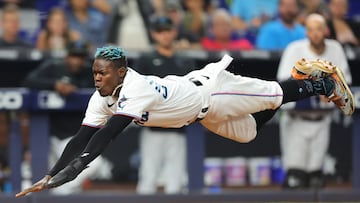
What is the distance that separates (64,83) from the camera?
30.0 feet

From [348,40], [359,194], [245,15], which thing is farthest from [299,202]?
[245,15]

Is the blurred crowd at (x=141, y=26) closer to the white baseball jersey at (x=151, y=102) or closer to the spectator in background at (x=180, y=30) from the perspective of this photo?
the spectator in background at (x=180, y=30)

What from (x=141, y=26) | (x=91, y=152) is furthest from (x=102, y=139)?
(x=141, y=26)

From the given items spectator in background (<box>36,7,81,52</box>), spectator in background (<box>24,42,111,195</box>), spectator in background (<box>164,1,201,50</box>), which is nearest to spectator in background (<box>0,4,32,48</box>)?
spectator in background (<box>36,7,81,52</box>)

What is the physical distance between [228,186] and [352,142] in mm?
1441

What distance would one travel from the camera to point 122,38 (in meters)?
10.3

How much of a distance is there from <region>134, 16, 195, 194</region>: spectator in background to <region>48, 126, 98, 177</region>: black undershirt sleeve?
8.35 ft

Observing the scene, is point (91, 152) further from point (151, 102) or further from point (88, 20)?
point (88, 20)

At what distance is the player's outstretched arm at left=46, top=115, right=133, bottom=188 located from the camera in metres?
5.90

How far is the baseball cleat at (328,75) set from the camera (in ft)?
24.2

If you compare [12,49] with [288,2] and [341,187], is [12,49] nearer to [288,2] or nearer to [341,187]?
[288,2]

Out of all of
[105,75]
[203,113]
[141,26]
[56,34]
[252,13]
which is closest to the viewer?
[105,75]

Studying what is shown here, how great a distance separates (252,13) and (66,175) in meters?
5.82

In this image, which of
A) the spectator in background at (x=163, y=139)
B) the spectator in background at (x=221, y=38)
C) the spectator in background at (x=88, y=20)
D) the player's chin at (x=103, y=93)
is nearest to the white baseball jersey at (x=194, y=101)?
the player's chin at (x=103, y=93)
